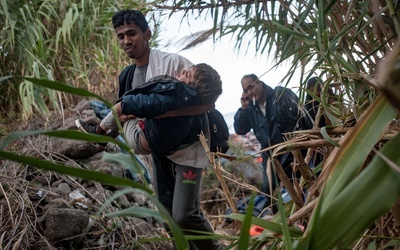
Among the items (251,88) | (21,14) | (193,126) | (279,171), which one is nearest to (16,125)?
(21,14)

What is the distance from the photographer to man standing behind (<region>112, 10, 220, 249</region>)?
2.43m

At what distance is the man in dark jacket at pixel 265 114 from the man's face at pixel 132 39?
1.30 m

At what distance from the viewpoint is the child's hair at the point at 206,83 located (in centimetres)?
232

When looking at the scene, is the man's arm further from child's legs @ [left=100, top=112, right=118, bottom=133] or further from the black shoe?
the black shoe

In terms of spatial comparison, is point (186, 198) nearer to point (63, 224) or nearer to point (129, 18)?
point (63, 224)

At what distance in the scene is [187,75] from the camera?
2.39m

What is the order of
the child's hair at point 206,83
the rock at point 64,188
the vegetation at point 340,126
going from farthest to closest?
the rock at point 64,188 < the child's hair at point 206,83 < the vegetation at point 340,126

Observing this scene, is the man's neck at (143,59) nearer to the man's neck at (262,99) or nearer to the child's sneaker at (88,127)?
the child's sneaker at (88,127)

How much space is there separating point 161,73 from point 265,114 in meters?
1.64

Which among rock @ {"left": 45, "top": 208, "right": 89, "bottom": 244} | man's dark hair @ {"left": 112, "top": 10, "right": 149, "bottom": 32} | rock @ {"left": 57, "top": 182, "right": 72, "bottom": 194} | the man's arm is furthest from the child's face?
rock @ {"left": 57, "top": 182, "right": 72, "bottom": 194}

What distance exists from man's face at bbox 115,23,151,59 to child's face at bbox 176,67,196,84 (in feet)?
0.94

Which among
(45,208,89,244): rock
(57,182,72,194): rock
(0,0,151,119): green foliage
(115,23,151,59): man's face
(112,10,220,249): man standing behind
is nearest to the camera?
(45,208,89,244): rock

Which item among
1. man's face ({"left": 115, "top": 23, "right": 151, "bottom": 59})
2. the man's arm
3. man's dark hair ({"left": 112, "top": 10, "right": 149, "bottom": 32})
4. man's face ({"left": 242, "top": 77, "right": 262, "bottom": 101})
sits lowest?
man's face ({"left": 242, "top": 77, "right": 262, "bottom": 101})

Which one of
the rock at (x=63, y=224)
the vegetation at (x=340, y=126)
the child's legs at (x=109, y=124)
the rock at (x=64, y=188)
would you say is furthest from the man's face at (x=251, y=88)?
the rock at (x=63, y=224)
